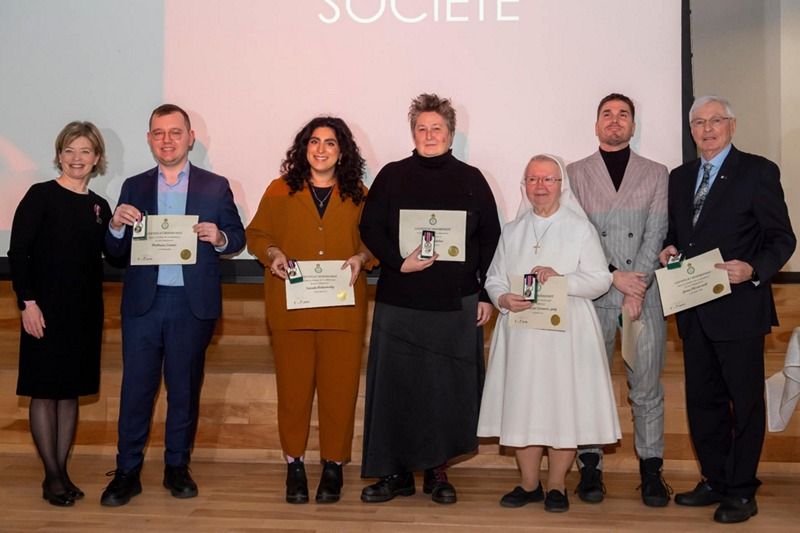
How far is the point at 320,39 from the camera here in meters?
4.50

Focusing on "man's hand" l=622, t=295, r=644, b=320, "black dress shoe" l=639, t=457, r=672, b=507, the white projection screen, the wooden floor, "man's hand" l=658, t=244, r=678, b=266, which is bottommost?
the wooden floor

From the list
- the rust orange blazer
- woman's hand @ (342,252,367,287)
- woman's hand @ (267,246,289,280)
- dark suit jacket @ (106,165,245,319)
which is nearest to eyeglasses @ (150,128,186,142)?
dark suit jacket @ (106,165,245,319)

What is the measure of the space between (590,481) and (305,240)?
1564 millimetres

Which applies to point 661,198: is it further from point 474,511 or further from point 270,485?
point 270,485

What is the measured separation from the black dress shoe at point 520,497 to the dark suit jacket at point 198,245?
1.44 metres

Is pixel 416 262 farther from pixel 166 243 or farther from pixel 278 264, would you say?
pixel 166 243

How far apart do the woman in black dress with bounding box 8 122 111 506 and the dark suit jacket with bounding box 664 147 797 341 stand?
2508 mm

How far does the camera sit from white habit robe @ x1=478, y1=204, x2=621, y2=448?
3447 mm

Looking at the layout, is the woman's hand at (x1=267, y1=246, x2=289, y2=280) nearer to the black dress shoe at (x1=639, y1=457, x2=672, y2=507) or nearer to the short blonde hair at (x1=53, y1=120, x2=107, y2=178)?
the short blonde hair at (x1=53, y1=120, x2=107, y2=178)

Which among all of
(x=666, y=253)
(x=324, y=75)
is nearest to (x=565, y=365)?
(x=666, y=253)

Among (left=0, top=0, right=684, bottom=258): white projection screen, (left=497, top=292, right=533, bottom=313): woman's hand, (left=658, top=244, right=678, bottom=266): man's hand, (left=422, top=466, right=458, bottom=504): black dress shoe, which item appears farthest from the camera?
(left=0, top=0, right=684, bottom=258): white projection screen

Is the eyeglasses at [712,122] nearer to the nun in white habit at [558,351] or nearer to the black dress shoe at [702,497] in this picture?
the nun in white habit at [558,351]

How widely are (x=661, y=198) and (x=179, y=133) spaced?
2.05 metres

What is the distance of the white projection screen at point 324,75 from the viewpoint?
4.37 m
